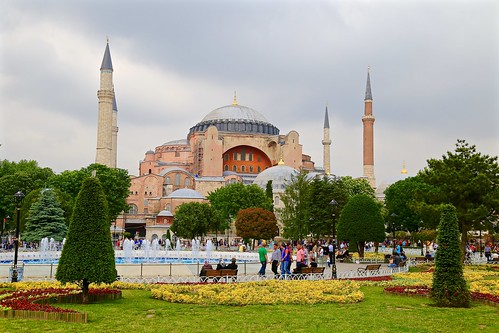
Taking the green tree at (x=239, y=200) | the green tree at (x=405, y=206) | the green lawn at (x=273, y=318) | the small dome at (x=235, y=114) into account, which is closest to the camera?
the green lawn at (x=273, y=318)

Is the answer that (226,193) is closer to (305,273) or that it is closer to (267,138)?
(267,138)

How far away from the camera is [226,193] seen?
1949 inches

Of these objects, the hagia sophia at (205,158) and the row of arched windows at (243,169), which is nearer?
the hagia sophia at (205,158)

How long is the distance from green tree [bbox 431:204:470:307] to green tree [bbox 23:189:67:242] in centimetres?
2674

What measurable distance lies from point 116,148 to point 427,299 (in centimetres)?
5960

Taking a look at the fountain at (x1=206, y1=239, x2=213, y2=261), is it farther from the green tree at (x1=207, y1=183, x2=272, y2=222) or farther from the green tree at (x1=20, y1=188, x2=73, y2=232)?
the green tree at (x1=207, y1=183, x2=272, y2=222)

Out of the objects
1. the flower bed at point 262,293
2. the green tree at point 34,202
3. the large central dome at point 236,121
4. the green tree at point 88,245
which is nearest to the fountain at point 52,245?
the green tree at point 34,202

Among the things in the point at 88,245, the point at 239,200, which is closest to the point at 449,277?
the point at 88,245

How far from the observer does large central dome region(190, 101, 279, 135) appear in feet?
241

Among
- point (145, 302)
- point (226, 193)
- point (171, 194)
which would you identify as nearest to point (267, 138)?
point (171, 194)

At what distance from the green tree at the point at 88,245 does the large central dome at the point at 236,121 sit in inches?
2446

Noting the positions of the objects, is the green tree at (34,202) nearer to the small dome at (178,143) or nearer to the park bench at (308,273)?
the park bench at (308,273)

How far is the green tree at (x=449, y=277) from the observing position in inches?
428

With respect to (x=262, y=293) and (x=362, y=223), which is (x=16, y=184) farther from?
(x=262, y=293)
